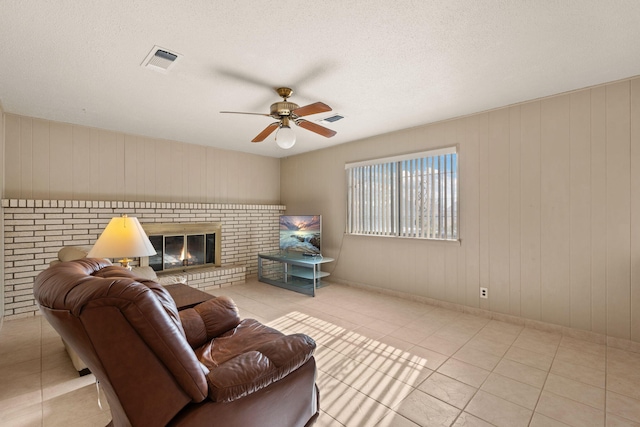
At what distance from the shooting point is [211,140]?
15.8 ft

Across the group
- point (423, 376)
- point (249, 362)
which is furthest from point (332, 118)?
point (249, 362)

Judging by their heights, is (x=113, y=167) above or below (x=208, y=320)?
above

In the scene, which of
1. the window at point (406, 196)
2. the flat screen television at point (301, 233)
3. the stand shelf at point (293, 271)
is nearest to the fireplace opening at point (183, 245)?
the stand shelf at point (293, 271)

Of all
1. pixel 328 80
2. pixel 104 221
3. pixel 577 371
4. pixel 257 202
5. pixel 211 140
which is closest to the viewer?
pixel 577 371

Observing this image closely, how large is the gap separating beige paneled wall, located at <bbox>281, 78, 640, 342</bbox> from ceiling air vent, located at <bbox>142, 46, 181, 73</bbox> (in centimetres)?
300

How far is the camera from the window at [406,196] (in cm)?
379

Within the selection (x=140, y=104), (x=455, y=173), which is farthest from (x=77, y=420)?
(x=455, y=173)

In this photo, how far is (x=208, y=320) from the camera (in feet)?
6.64

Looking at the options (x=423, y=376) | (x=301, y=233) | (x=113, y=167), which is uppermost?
(x=113, y=167)

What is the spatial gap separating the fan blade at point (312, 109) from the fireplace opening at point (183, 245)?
124 inches

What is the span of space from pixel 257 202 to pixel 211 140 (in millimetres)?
1580

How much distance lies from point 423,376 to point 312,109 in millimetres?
2281

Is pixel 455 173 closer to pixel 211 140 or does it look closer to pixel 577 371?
pixel 577 371

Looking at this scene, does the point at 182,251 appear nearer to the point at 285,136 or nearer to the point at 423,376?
the point at 285,136
